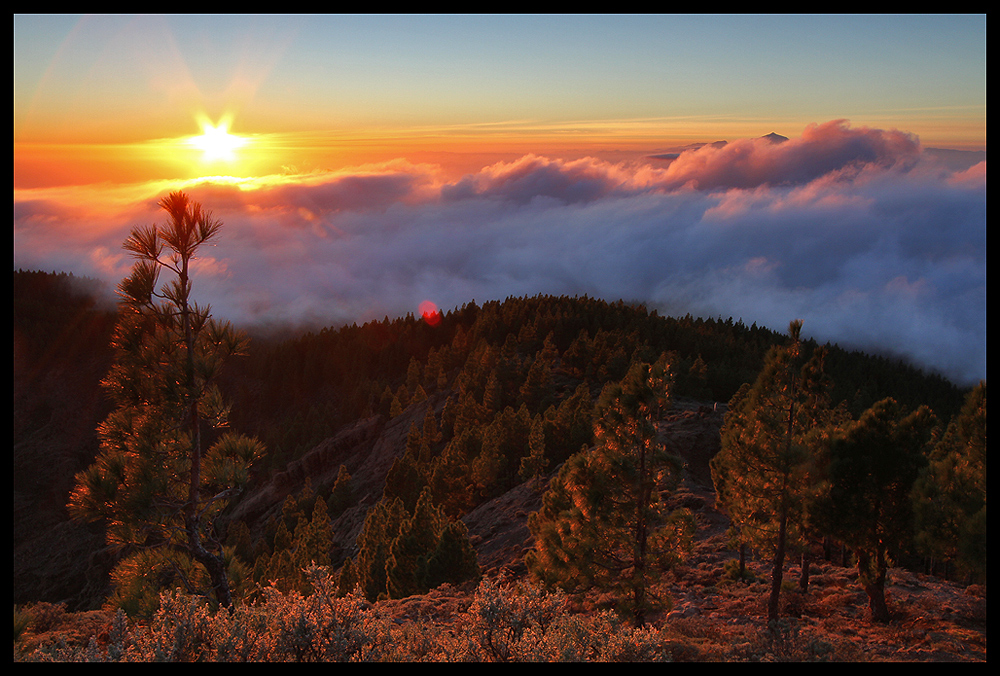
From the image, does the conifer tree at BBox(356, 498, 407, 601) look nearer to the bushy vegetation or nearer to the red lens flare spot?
the bushy vegetation

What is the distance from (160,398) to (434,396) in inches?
3444

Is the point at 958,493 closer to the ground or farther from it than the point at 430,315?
farther from it

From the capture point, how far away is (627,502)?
17250 millimetres

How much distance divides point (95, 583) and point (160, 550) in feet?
335

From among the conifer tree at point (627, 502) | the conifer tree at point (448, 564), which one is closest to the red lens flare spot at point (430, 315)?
the conifer tree at point (448, 564)

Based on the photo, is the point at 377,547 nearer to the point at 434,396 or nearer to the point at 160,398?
the point at 160,398

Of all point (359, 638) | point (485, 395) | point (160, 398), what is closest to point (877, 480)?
point (359, 638)

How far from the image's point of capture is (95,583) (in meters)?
86.8

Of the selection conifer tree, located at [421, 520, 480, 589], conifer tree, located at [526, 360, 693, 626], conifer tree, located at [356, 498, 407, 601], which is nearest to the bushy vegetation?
conifer tree, located at [526, 360, 693, 626]

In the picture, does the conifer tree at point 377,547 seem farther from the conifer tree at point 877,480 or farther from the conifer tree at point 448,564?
the conifer tree at point 877,480

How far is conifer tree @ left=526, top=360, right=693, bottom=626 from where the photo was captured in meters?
17.0

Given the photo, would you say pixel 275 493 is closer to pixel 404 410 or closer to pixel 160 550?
pixel 404 410

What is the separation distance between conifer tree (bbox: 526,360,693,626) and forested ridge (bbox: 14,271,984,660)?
180cm

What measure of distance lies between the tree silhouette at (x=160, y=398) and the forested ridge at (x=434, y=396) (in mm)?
993
